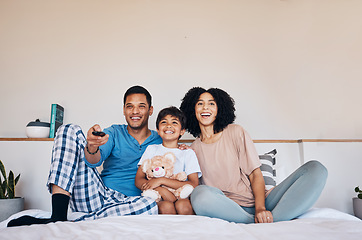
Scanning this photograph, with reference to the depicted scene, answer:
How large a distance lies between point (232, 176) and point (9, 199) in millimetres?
1251

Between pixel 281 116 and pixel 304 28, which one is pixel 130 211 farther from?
pixel 304 28

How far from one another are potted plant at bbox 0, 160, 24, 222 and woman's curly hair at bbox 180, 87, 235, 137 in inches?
42.0

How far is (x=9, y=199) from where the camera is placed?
173cm

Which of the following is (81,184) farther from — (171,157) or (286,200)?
(286,200)

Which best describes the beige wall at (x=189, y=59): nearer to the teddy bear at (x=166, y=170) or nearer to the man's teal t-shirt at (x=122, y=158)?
Answer: the man's teal t-shirt at (x=122, y=158)

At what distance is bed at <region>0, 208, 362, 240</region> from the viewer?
785 mm

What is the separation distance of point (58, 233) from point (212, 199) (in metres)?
0.58

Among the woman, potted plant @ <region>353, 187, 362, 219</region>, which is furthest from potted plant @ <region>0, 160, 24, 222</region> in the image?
potted plant @ <region>353, 187, 362, 219</region>

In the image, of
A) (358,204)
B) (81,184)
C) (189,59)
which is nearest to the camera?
(81,184)

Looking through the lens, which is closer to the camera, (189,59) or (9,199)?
(9,199)

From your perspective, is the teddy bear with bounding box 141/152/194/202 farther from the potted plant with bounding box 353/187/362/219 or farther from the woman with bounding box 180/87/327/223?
the potted plant with bounding box 353/187/362/219

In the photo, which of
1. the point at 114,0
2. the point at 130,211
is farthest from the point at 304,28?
the point at 130,211

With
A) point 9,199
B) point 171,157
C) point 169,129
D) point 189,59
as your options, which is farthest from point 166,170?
point 189,59

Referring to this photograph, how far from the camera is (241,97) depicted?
2.33 meters
